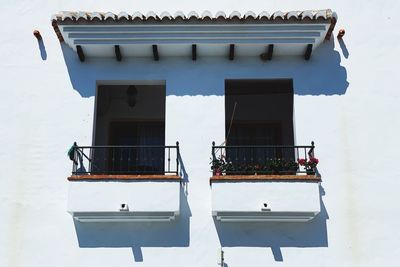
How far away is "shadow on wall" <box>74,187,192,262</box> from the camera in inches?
376

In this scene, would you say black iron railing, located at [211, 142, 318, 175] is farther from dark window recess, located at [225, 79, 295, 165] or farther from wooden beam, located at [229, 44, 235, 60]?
dark window recess, located at [225, 79, 295, 165]

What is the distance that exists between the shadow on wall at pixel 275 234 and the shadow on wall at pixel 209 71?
2594mm

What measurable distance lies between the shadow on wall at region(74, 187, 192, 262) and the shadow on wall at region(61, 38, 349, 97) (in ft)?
8.47

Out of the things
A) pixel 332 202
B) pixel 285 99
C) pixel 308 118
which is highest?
pixel 285 99

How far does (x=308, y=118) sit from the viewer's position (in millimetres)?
10203

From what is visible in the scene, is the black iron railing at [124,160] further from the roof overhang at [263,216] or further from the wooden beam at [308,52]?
the wooden beam at [308,52]

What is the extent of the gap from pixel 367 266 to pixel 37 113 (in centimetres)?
680

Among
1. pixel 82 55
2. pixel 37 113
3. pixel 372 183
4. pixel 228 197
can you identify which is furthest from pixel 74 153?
pixel 372 183

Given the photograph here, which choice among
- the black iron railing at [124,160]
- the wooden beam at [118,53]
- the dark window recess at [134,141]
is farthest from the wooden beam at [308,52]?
the dark window recess at [134,141]

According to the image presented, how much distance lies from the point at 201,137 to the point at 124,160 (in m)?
2.98

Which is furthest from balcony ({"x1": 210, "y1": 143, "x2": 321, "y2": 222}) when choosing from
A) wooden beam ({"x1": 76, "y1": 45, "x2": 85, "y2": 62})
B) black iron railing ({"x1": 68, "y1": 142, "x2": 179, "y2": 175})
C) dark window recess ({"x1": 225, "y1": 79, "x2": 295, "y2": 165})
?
wooden beam ({"x1": 76, "y1": 45, "x2": 85, "y2": 62})

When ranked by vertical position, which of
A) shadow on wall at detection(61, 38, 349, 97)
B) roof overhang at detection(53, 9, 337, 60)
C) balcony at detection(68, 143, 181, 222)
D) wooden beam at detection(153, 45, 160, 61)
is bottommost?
balcony at detection(68, 143, 181, 222)

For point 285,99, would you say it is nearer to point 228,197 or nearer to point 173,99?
point 173,99

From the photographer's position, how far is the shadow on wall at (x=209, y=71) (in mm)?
10438
